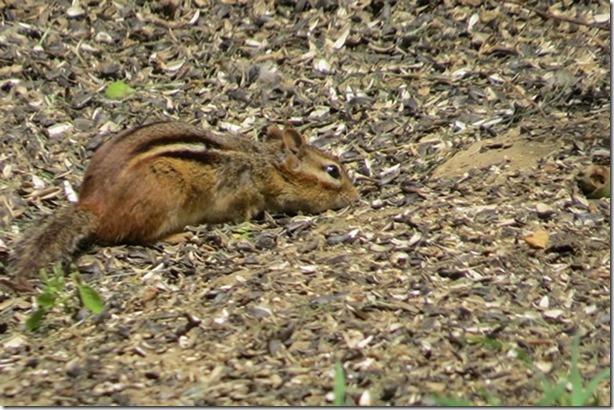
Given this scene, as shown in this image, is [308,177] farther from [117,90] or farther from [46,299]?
[46,299]

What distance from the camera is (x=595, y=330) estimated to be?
5.05 meters

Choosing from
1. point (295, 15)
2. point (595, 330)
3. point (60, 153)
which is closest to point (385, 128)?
point (295, 15)

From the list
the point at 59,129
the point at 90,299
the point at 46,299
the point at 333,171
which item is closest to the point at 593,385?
the point at 90,299

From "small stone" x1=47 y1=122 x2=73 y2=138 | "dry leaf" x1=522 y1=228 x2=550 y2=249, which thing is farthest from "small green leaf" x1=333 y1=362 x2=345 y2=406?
"small stone" x1=47 y1=122 x2=73 y2=138

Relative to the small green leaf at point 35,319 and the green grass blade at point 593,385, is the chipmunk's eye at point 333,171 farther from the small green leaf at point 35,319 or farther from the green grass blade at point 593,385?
the green grass blade at point 593,385

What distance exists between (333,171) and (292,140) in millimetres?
293

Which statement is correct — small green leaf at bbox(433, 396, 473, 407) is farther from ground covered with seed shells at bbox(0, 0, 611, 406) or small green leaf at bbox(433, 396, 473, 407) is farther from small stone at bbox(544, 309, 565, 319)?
small stone at bbox(544, 309, 565, 319)

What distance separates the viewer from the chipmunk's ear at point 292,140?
282 inches

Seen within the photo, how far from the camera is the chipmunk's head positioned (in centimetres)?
708

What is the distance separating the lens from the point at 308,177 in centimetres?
728

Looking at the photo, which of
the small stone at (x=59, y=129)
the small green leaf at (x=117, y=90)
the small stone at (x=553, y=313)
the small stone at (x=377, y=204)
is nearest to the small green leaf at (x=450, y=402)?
the small stone at (x=553, y=313)

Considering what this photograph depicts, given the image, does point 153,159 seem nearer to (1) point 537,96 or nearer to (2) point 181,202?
(2) point 181,202

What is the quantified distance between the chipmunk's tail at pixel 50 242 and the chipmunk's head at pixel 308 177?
132 cm

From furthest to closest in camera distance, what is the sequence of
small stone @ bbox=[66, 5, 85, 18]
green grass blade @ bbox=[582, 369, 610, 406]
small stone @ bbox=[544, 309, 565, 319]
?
small stone @ bbox=[66, 5, 85, 18] < small stone @ bbox=[544, 309, 565, 319] < green grass blade @ bbox=[582, 369, 610, 406]
